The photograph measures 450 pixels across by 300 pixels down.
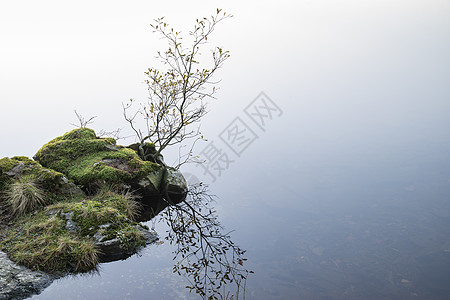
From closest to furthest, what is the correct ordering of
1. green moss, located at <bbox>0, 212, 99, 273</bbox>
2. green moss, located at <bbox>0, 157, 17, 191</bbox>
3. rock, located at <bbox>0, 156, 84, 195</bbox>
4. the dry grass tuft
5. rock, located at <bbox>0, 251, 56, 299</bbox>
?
1. rock, located at <bbox>0, 251, 56, 299</bbox>
2. green moss, located at <bbox>0, 212, 99, 273</bbox>
3. the dry grass tuft
4. green moss, located at <bbox>0, 157, 17, 191</bbox>
5. rock, located at <bbox>0, 156, 84, 195</bbox>

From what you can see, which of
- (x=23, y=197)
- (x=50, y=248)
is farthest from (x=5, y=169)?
(x=50, y=248)

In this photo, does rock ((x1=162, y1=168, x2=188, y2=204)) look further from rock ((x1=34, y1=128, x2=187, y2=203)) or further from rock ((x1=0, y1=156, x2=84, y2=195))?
rock ((x1=0, y1=156, x2=84, y2=195))

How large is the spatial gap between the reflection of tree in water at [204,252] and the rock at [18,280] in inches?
82.7

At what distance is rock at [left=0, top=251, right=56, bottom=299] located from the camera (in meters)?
5.31

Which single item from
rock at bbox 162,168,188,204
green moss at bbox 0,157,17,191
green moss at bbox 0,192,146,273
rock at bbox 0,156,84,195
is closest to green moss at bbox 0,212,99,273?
green moss at bbox 0,192,146,273

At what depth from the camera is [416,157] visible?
1294 centimetres

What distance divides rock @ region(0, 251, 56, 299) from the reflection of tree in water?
210 centimetres

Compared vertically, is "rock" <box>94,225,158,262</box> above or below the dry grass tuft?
below

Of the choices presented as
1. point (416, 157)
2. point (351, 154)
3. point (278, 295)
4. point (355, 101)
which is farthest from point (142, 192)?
point (355, 101)

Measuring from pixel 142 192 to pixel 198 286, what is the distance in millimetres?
3571

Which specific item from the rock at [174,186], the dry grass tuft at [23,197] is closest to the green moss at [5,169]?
the dry grass tuft at [23,197]

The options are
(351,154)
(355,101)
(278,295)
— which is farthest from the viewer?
(355,101)

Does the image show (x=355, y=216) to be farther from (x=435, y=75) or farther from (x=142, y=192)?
(x=435, y=75)

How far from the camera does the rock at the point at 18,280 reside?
17.4 ft
